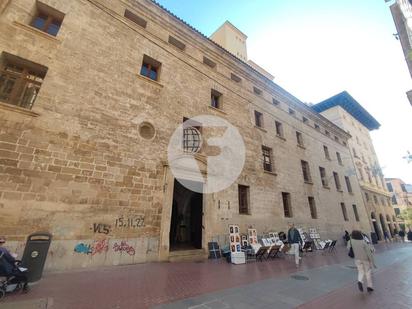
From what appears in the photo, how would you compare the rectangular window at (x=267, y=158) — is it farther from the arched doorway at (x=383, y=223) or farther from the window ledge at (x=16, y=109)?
the arched doorway at (x=383, y=223)

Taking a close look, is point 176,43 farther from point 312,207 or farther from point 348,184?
point 348,184

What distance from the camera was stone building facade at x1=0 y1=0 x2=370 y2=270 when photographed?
617cm

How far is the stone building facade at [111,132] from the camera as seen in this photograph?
20.2 ft

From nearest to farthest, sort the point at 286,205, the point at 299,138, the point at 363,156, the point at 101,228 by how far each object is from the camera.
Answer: the point at 101,228 < the point at 286,205 < the point at 299,138 < the point at 363,156

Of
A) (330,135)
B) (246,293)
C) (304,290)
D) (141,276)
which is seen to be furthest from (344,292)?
(330,135)

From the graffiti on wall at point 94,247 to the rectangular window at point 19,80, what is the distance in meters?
5.10

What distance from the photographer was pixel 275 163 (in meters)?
14.5

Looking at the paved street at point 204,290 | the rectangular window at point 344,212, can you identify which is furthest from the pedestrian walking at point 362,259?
the rectangular window at point 344,212

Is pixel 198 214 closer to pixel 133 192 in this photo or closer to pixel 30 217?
pixel 133 192

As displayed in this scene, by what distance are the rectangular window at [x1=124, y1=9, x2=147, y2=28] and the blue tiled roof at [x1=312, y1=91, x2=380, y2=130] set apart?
27.8m

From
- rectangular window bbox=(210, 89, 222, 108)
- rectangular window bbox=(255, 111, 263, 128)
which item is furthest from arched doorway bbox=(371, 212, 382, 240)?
rectangular window bbox=(210, 89, 222, 108)

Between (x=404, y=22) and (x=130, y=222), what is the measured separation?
16.0 metres

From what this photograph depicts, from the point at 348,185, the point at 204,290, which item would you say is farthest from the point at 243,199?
the point at 348,185

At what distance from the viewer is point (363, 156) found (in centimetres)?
2892
